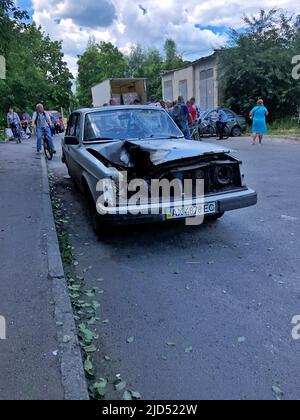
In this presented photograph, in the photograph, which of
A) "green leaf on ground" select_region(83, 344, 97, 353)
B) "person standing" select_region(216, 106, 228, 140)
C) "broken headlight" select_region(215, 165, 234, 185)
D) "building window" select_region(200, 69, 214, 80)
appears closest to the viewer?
"green leaf on ground" select_region(83, 344, 97, 353)

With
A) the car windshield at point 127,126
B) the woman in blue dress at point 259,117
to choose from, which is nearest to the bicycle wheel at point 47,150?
the car windshield at point 127,126

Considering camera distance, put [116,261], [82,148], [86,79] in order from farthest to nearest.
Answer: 1. [86,79]
2. [82,148]
3. [116,261]

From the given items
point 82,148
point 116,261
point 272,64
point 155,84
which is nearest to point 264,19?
point 272,64

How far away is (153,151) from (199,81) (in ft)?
91.9

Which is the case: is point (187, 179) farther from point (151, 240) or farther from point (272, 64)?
point (272, 64)

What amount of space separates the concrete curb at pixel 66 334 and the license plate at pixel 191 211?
1.41 metres

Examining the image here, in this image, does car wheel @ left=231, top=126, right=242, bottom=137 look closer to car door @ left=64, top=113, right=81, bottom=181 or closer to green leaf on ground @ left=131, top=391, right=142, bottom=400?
car door @ left=64, top=113, right=81, bottom=181

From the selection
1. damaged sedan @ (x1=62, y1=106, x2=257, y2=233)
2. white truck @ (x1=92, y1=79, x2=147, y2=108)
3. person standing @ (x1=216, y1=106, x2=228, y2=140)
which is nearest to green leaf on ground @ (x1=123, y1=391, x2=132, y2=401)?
damaged sedan @ (x1=62, y1=106, x2=257, y2=233)

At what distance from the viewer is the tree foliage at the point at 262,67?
24.2m

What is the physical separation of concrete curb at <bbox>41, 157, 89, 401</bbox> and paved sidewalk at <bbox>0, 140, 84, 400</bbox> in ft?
0.13

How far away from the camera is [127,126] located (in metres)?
6.78

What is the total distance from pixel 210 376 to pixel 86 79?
79294 millimetres

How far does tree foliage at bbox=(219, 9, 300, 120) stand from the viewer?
953 inches

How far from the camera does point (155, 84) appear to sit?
61656 mm
